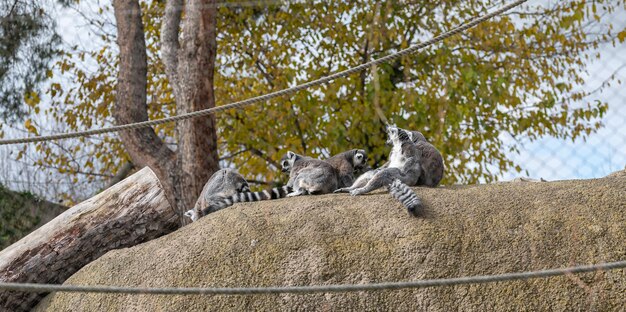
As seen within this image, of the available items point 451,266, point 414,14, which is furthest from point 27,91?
point 451,266

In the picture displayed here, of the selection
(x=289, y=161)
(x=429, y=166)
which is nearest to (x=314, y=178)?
(x=289, y=161)

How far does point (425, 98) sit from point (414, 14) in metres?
1.74

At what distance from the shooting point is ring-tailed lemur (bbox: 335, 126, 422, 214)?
14.3 ft

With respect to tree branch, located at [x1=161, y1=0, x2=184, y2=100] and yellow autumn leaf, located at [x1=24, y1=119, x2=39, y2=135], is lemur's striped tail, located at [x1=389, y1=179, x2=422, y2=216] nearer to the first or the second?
tree branch, located at [x1=161, y1=0, x2=184, y2=100]

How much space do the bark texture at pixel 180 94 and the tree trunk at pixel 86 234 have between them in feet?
8.59

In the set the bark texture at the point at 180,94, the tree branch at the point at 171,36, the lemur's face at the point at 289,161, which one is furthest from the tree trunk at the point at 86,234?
the tree branch at the point at 171,36

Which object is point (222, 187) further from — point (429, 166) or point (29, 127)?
point (29, 127)

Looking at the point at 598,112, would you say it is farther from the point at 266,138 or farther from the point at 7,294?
the point at 7,294

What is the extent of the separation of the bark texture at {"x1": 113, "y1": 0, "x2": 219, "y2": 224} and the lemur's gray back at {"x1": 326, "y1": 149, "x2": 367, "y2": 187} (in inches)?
98.6

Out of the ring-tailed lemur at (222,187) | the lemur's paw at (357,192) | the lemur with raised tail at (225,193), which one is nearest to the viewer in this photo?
the lemur's paw at (357,192)

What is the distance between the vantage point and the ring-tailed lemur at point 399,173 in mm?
4344

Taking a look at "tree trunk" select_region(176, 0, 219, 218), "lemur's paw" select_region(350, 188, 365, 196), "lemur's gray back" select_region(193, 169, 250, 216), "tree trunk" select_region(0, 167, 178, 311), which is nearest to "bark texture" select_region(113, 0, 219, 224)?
"tree trunk" select_region(176, 0, 219, 218)

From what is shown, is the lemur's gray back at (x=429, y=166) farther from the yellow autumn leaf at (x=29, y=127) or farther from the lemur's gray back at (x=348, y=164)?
the yellow autumn leaf at (x=29, y=127)

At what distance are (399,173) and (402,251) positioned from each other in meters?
0.87
